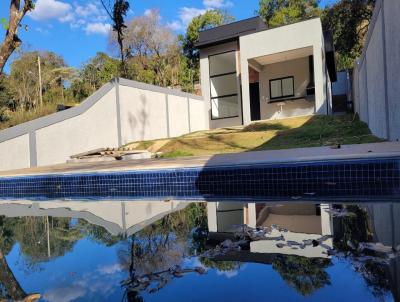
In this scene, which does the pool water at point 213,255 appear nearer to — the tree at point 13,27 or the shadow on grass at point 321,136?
the tree at point 13,27

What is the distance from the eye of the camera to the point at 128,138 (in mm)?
13328

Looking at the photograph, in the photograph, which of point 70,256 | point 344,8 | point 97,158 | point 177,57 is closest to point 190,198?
point 70,256

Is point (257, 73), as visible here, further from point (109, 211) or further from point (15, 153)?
point (109, 211)

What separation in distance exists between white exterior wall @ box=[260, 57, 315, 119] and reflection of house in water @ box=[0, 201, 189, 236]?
1276 cm

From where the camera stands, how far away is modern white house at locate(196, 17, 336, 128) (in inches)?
577

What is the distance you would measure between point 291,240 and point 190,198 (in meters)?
2.70

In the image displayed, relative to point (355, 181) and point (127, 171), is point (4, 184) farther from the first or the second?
point (355, 181)

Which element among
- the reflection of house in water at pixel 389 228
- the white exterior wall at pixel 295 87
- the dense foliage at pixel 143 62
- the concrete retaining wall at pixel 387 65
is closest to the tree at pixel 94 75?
the dense foliage at pixel 143 62

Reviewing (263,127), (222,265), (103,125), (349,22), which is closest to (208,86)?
(263,127)

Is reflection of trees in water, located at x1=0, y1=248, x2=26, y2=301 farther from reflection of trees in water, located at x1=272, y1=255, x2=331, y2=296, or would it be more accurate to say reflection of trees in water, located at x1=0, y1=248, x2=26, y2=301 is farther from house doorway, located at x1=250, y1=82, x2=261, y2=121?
house doorway, located at x1=250, y1=82, x2=261, y2=121

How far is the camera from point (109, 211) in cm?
459

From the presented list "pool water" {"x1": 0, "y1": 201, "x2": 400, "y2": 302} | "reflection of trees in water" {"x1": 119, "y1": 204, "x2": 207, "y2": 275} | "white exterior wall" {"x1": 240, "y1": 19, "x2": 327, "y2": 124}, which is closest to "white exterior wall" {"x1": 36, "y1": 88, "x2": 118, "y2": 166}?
"white exterior wall" {"x1": 240, "y1": 19, "x2": 327, "y2": 124}

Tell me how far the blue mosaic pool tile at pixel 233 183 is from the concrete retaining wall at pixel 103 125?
12.1 feet

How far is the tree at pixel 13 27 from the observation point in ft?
18.2
